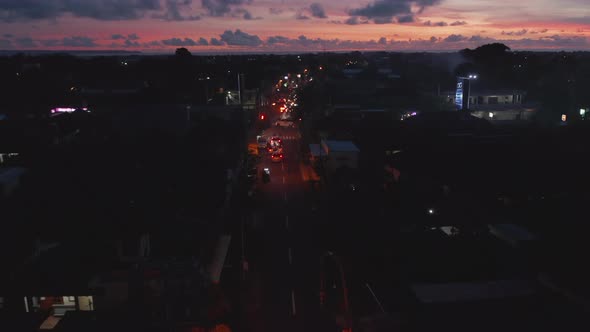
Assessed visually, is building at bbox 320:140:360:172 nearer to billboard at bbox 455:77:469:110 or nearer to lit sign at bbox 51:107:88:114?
billboard at bbox 455:77:469:110

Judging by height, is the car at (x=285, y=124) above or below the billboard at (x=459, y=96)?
below

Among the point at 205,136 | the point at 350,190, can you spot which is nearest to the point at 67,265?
the point at 350,190

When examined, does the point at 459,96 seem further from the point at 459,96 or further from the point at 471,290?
the point at 471,290

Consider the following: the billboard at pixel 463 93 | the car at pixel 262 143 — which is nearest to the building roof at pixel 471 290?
the car at pixel 262 143

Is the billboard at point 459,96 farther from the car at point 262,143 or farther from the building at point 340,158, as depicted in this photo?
the building at point 340,158

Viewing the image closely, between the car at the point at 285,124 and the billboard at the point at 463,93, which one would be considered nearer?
the billboard at the point at 463,93

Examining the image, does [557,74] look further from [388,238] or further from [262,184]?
[388,238]

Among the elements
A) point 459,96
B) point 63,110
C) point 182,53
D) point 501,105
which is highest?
point 182,53

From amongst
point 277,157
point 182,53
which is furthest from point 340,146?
point 182,53

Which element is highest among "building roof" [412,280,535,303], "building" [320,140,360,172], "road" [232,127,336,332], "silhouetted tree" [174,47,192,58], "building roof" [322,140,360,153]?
"silhouetted tree" [174,47,192,58]

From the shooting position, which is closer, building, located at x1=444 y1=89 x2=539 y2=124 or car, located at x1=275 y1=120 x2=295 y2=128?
building, located at x1=444 y1=89 x2=539 y2=124

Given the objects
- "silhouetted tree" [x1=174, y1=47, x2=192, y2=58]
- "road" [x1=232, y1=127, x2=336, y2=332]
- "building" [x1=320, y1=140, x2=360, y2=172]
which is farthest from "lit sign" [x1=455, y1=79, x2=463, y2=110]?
"silhouetted tree" [x1=174, y1=47, x2=192, y2=58]
